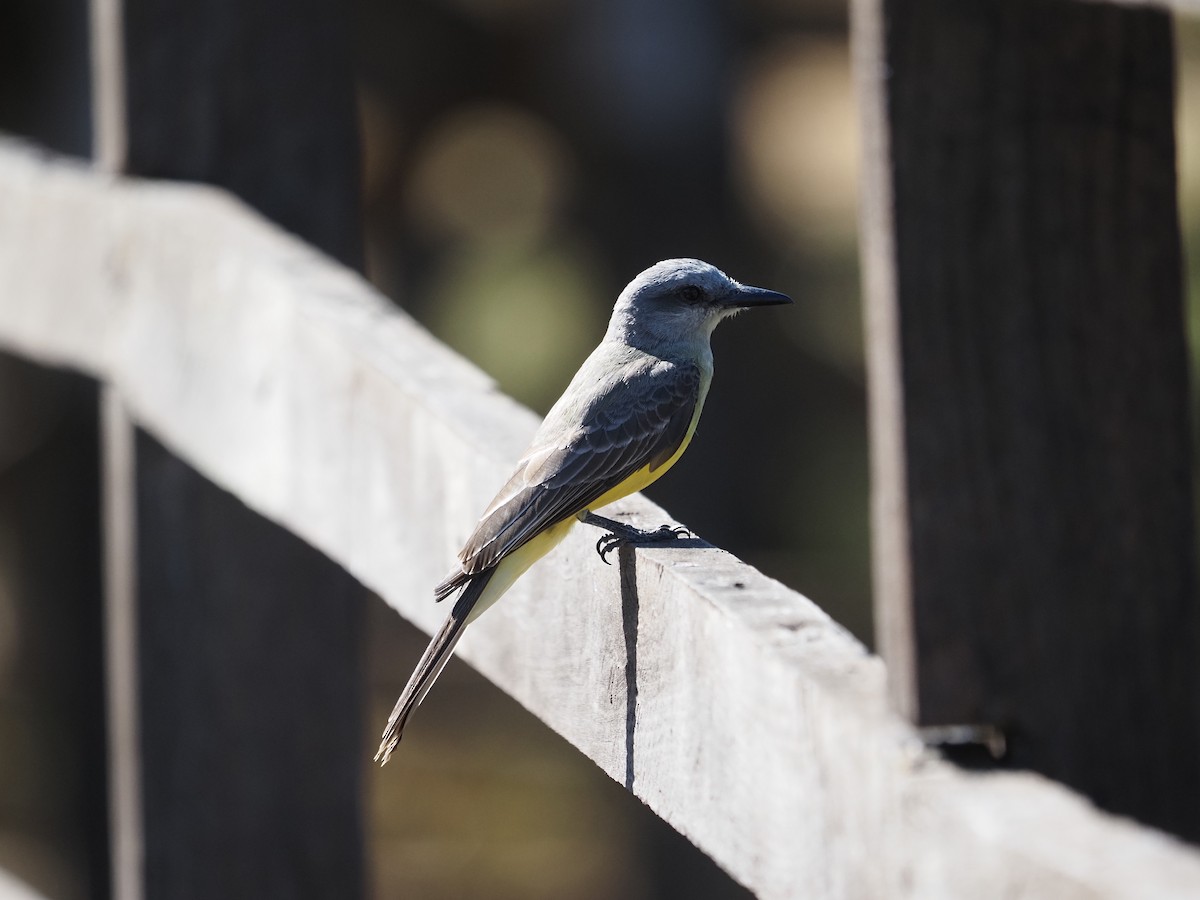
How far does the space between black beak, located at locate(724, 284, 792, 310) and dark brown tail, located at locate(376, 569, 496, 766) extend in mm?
1564

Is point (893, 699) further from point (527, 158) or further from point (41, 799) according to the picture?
point (527, 158)

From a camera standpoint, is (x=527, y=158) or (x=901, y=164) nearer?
(x=901, y=164)

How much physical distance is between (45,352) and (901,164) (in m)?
2.60

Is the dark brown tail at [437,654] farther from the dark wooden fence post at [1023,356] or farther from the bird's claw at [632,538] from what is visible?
the dark wooden fence post at [1023,356]

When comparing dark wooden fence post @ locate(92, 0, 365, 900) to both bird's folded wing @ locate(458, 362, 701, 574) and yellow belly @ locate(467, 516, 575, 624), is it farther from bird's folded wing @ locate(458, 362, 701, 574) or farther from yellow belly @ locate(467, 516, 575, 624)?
yellow belly @ locate(467, 516, 575, 624)

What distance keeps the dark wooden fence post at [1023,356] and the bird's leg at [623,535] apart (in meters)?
0.67

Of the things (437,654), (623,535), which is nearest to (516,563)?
(437,654)

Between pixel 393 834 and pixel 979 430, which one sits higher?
pixel 979 430

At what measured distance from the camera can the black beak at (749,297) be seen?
3703 mm

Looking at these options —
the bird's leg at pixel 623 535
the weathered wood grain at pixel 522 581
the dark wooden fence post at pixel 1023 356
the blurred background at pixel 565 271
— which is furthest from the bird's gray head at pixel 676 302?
the blurred background at pixel 565 271

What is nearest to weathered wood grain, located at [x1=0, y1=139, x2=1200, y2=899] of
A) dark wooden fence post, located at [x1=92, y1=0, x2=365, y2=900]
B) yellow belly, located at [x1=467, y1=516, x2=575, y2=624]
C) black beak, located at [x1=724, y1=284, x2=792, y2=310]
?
yellow belly, located at [x1=467, y1=516, x2=575, y2=624]

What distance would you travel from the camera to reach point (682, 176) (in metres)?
7.06

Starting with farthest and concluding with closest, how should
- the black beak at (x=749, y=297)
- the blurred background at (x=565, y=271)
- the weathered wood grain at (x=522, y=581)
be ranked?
the blurred background at (x=565, y=271) → the black beak at (x=749, y=297) → the weathered wood grain at (x=522, y=581)

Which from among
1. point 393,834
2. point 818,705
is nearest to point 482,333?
point 393,834
